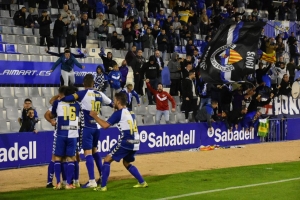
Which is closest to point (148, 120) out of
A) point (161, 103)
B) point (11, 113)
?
point (161, 103)

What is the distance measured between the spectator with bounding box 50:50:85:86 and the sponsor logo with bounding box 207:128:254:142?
4.96m

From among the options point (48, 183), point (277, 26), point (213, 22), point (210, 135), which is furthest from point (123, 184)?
point (277, 26)

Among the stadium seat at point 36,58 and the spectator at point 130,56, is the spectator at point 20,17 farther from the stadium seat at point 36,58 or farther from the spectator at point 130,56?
the spectator at point 130,56

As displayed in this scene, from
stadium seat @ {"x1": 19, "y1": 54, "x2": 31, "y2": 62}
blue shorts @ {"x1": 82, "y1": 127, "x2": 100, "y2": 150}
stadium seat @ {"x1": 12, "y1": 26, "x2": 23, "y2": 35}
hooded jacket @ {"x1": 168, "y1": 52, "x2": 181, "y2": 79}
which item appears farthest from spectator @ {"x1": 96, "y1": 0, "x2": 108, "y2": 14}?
blue shorts @ {"x1": 82, "y1": 127, "x2": 100, "y2": 150}

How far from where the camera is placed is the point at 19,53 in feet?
75.6

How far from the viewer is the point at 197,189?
13914mm

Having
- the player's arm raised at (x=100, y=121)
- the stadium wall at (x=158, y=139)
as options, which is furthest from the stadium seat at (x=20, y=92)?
the player's arm raised at (x=100, y=121)

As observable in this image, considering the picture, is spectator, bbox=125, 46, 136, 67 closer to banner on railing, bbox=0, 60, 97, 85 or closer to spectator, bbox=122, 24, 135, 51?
spectator, bbox=122, 24, 135, 51

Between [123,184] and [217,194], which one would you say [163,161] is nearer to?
[123,184]

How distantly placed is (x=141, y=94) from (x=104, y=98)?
38.4 ft

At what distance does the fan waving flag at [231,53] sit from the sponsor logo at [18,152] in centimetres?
748

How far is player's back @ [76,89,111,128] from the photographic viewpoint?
13.7 meters

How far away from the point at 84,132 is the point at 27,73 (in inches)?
352

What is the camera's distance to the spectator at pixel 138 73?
25016 millimetres
